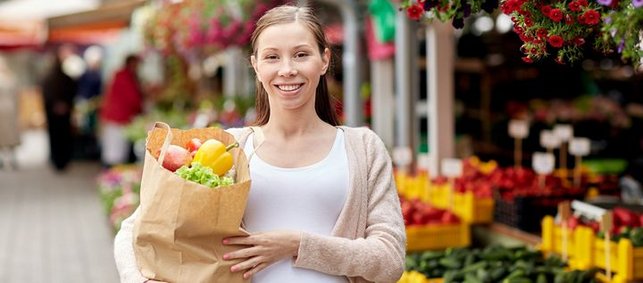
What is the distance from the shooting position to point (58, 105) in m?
15.2

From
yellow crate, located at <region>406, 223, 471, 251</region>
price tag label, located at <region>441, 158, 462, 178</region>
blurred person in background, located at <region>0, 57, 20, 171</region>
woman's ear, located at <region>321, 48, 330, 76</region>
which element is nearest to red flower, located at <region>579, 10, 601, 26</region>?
woman's ear, located at <region>321, 48, 330, 76</region>

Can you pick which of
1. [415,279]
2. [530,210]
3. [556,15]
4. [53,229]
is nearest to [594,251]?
[415,279]

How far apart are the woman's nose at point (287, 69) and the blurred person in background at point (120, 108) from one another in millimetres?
11649

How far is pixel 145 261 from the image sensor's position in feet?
7.22

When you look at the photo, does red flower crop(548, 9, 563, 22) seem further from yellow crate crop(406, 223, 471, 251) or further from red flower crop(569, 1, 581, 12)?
yellow crate crop(406, 223, 471, 251)

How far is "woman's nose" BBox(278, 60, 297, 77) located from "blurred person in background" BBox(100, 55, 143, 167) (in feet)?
38.2

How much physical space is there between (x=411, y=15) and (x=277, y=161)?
2.29 ft

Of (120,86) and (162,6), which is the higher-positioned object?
(162,6)

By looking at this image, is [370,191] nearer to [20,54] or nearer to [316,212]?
[316,212]

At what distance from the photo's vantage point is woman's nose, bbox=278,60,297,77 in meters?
2.26

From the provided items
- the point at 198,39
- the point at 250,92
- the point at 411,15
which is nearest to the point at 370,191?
the point at 411,15

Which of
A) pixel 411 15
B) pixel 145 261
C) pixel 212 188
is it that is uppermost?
pixel 411 15

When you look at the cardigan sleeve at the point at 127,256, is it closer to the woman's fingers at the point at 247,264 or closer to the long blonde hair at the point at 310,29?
the woman's fingers at the point at 247,264

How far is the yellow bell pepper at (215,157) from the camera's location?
218 cm
